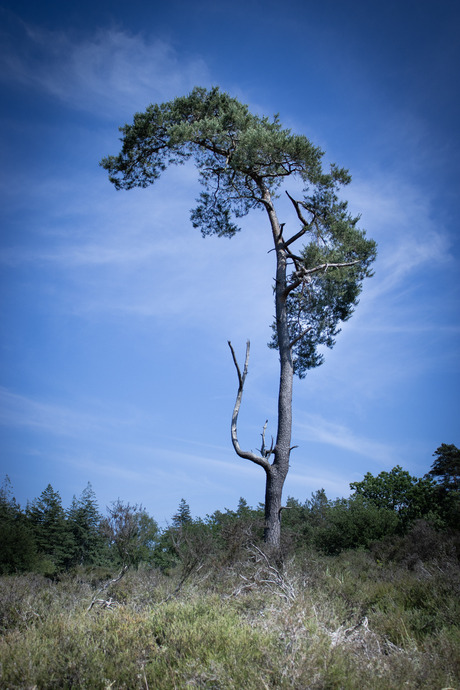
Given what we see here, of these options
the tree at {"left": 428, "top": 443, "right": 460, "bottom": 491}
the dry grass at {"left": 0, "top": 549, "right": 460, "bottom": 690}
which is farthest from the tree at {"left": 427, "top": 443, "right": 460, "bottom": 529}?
the dry grass at {"left": 0, "top": 549, "right": 460, "bottom": 690}

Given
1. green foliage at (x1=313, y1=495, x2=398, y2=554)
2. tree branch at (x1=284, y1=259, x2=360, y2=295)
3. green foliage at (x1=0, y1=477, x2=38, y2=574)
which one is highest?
tree branch at (x1=284, y1=259, x2=360, y2=295)

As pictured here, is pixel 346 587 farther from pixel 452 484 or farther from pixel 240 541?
pixel 452 484

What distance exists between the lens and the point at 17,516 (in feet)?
72.0

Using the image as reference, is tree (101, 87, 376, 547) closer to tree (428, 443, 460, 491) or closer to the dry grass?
the dry grass

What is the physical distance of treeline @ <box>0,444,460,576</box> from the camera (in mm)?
15414

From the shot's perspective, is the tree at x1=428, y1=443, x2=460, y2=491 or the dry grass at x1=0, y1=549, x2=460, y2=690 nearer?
the dry grass at x1=0, y1=549, x2=460, y2=690

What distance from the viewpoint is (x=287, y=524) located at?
23.5 metres

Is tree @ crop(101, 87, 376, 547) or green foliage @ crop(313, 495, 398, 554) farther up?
tree @ crop(101, 87, 376, 547)

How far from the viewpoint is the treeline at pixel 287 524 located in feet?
50.6

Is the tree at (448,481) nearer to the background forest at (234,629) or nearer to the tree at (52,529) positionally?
the background forest at (234,629)

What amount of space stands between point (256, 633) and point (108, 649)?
146 centimetres

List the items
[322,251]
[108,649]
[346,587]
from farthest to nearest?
[322,251]
[346,587]
[108,649]

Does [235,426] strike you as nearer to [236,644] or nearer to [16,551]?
[236,644]

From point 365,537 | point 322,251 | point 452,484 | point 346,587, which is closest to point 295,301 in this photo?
point 322,251
